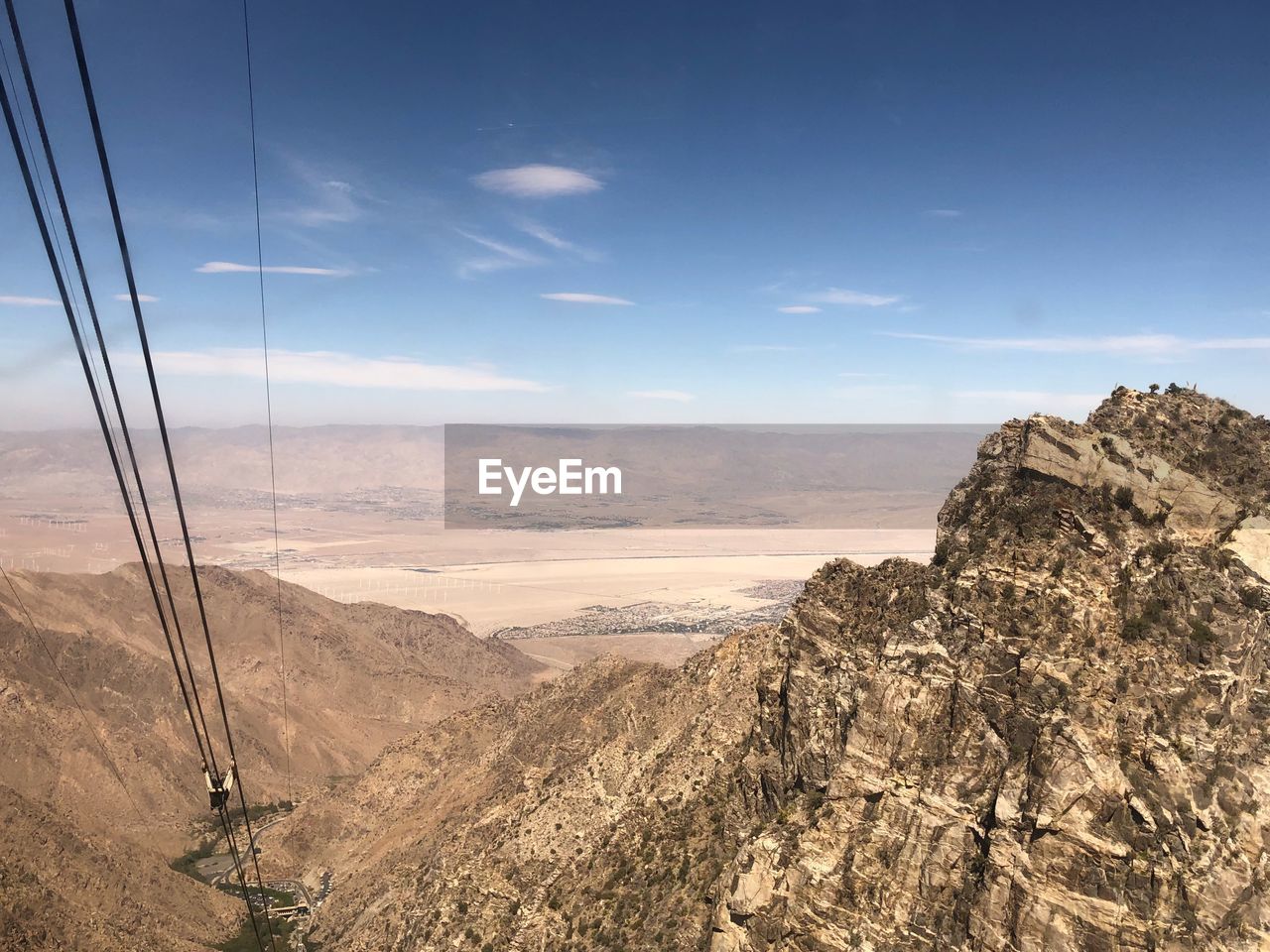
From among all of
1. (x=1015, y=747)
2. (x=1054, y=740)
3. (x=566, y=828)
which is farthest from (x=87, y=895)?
(x=1054, y=740)

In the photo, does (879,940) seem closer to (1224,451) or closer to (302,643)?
(1224,451)

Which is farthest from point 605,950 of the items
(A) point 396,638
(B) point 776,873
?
(A) point 396,638

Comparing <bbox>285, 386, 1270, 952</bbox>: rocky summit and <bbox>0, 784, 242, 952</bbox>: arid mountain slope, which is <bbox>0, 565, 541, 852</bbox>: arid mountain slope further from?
<bbox>285, 386, 1270, 952</bbox>: rocky summit

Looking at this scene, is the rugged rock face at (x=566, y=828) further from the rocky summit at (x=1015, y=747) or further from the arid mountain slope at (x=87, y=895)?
the arid mountain slope at (x=87, y=895)

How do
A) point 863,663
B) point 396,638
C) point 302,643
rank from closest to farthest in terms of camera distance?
point 863,663
point 302,643
point 396,638

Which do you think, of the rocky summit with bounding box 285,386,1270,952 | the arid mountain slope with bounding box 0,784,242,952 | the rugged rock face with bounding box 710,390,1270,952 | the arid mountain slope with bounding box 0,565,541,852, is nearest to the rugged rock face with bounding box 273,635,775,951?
the rocky summit with bounding box 285,386,1270,952
